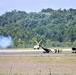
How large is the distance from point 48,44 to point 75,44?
14.1 metres

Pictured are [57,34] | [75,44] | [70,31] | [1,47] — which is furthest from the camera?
[57,34]

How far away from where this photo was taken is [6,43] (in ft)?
469

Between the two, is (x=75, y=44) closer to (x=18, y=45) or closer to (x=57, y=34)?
(x=18, y=45)

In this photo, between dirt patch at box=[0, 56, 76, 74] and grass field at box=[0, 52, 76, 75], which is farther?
dirt patch at box=[0, 56, 76, 74]

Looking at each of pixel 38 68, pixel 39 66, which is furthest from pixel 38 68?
pixel 39 66

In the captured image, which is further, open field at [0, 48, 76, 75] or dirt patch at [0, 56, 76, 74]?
dirt patch at [0, 56, 76, 74]

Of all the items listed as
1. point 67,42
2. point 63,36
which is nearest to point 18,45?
point 67,42

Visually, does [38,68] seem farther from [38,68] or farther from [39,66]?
[39,66]

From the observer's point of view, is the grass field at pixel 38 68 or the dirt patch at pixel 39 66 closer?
the grass field at pixel 38 68

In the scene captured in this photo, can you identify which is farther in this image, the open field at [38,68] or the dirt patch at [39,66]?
the dirt patch at [39,66]

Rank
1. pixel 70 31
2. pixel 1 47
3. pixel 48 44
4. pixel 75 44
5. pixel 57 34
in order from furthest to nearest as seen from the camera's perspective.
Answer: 1. pixel 57 34
2. pixel 70 31
3. pixel 48 44
4. pixel 75 44
5. pixel 1 47

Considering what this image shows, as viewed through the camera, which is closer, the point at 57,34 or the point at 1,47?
the point at 1,47

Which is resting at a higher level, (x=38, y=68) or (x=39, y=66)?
(x=39, y=66)

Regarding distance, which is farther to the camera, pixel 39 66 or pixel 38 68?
pixel 39 66
